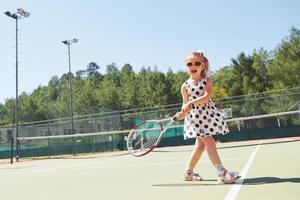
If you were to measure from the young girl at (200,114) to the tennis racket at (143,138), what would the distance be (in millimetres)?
771

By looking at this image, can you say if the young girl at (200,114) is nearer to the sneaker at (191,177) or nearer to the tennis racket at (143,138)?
the sneaker at (191,177)

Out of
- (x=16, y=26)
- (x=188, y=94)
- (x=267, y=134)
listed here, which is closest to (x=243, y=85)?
(x=267, y=134)

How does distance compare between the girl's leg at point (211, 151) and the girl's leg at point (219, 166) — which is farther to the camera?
the girl's leg at point (211, 151)

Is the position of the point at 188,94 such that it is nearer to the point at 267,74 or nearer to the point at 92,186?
the point at 92,186

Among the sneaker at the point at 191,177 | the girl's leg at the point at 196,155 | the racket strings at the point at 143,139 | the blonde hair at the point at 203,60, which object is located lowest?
the sneaker at the point at 191,177

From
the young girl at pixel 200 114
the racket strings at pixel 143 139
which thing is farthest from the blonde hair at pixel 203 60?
the racket strings at pixel 143 139

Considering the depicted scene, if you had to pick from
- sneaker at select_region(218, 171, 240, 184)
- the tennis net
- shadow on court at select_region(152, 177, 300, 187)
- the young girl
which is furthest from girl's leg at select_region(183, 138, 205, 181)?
the tennis net

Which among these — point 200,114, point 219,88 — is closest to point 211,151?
point 200,114

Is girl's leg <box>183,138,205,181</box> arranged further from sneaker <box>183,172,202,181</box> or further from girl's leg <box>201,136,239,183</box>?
girl's leg <box>201,136,239,183</box>

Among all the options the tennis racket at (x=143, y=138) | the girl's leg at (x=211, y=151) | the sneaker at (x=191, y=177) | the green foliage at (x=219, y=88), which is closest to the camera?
the girl's leg at (x=211, y=151)

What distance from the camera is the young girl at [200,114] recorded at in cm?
420

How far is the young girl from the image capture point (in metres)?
4.20

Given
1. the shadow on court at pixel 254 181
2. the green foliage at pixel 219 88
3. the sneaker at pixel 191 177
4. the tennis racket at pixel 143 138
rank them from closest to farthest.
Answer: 1. the shadow on court at pixel 254 181
2. the sneaker at pixel 191 177
3. the tennis racket at pixel 143 138
4. the green foliage at pixel 219 88

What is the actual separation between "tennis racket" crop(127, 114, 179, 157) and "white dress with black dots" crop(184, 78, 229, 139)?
780mm
